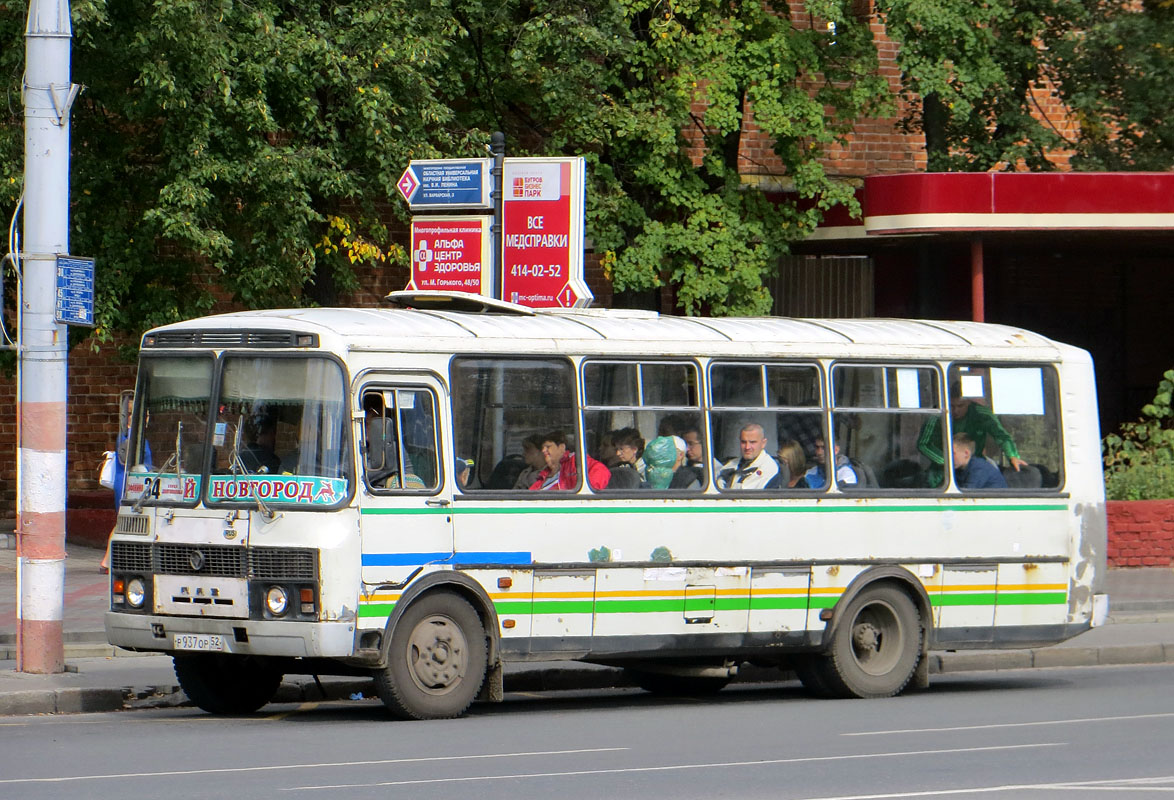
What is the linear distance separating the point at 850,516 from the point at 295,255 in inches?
363

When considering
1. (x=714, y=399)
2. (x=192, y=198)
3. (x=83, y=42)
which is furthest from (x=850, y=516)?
(x=83, y=42)

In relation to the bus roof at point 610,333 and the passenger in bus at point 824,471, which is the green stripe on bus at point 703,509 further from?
the bus roof at point 610,333

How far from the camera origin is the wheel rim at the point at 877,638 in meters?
14.4

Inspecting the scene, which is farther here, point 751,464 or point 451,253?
point 451,253

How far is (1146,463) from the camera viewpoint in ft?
85.6

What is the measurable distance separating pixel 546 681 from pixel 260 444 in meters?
3.70

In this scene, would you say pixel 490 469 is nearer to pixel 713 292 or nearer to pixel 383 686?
pixel 383 686

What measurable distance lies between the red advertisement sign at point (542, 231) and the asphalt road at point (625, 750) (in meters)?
4.44

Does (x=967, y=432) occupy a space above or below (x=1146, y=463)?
above

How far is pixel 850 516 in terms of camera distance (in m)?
14.2

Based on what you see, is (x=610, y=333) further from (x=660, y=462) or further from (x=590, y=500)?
(x=590, y=500)

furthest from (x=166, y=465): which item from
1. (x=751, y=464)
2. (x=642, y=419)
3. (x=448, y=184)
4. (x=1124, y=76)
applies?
(x=1124, y=76)

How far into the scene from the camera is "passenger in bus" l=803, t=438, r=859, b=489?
14133 millimetres

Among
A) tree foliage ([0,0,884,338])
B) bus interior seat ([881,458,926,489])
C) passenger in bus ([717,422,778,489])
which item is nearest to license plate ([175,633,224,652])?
passenger in bus ([717,422,778,489])
